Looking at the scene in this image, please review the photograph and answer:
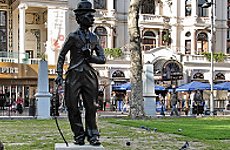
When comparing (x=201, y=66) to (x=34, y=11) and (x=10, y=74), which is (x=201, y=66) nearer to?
(x=34, y=11)

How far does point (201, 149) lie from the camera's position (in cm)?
1426

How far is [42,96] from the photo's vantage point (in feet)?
97.9

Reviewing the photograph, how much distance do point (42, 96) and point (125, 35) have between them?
2978 cm

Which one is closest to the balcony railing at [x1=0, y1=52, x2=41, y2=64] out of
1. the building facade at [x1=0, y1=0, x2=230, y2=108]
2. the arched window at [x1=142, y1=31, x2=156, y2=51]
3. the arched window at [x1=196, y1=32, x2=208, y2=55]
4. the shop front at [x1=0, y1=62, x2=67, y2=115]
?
the building facade at [x1=0, y1=0, x2=230, y2=108]

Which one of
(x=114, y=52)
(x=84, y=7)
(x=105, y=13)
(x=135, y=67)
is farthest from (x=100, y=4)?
(x=84, y=7)

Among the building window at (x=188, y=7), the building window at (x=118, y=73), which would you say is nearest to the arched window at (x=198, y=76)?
the building window at (x=188, y=7)

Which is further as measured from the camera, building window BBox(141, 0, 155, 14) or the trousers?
building window BBox(141, 0, 155, 14)

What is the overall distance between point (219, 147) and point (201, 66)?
41.9 meters

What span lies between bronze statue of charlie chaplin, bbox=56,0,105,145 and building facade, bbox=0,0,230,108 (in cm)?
3618

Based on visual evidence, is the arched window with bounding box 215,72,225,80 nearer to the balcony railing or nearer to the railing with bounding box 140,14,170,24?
the railing with bounding box 140,14,170,24

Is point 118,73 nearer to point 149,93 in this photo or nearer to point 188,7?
point 188,7

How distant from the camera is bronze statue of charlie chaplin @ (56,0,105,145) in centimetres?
962

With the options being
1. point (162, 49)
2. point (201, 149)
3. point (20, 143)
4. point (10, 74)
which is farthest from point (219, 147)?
point (162, 49)

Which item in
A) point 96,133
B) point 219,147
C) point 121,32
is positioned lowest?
point 219,147
